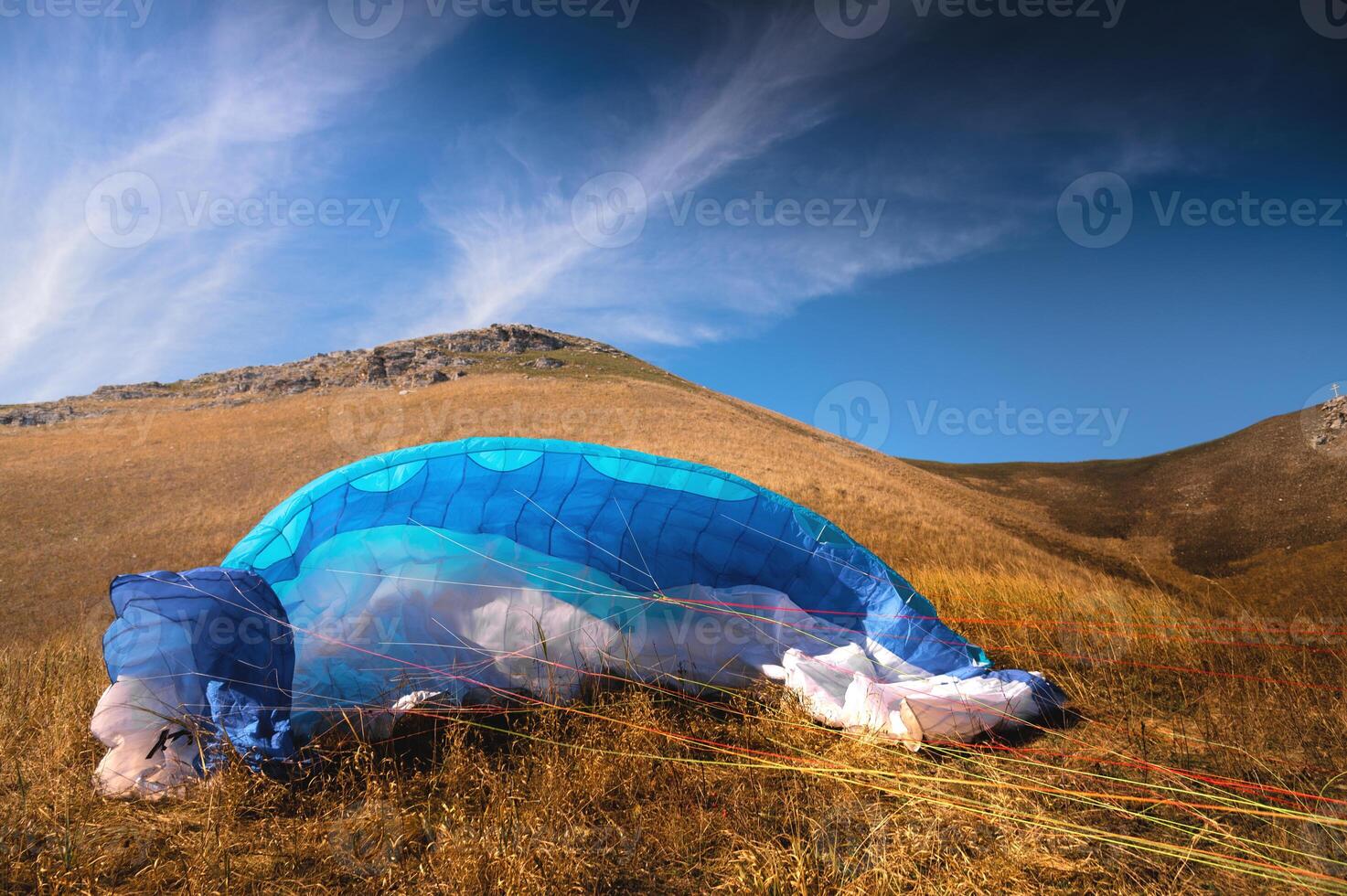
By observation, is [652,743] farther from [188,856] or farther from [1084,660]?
[1084,660]

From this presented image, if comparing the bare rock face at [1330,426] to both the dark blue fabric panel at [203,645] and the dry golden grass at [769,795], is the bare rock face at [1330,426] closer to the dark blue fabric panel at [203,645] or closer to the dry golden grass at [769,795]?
the dry golden grass at [769,795]

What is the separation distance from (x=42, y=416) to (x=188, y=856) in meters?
51.5

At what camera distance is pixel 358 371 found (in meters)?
47.1

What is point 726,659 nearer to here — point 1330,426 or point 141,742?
point 141,742

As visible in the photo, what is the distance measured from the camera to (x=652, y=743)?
10.7ft

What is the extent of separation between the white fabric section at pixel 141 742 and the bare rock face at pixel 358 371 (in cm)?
4195

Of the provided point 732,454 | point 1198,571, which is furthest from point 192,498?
point 1198,571

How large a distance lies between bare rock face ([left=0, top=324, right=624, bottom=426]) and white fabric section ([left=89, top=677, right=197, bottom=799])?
41952 mm

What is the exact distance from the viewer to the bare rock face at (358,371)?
42594 mm

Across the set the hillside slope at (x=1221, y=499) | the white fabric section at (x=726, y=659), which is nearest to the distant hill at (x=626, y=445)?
the hillside slope at (x=1221, y=499)

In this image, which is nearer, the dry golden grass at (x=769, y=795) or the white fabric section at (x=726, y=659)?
the dry golden grass at (x=769, y=795)

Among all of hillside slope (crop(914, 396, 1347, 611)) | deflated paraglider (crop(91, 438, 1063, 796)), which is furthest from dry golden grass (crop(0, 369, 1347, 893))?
hillside slope (crop(914, 396, 1347, 611))

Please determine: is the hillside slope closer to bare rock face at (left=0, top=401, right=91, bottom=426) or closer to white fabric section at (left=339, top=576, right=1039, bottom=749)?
white fabric section at (left=339, top=576, right=1039, bottom=749)

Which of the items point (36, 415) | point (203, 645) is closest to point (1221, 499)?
point (203, 645)
